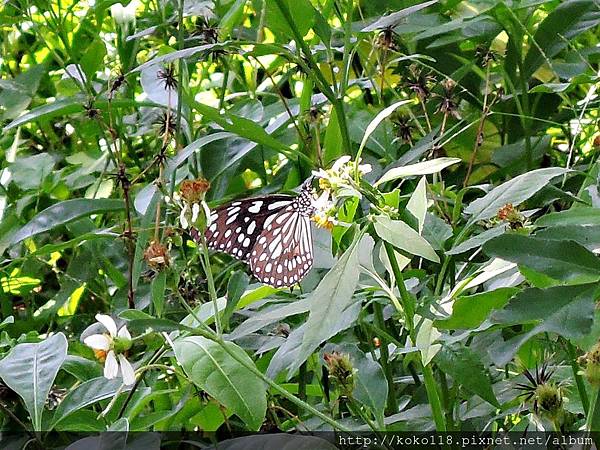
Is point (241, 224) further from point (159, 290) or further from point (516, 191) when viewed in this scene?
point (516, 191)

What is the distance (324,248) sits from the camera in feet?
2.22

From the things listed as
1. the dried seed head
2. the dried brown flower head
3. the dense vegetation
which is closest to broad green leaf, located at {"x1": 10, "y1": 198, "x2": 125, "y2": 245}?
the dense vegetation

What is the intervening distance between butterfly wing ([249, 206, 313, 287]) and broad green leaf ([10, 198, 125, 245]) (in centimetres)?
22

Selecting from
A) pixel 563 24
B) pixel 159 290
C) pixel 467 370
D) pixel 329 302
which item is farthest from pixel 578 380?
pixel 563 24

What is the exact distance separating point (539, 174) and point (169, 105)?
1.30 ft

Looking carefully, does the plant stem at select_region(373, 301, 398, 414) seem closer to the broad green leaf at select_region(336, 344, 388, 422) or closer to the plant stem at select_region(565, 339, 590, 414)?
the broad green leaf at select_region(336, 344, 388, 422)

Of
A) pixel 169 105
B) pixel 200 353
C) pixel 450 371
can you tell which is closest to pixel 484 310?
pixel 450 371

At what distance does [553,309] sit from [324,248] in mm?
256

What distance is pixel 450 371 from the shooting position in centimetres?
52

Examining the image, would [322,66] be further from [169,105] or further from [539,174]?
[539,174]

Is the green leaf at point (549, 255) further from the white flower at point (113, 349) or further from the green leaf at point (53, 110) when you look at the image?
the green leaf at point (53, 110)

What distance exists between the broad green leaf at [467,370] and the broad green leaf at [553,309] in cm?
7

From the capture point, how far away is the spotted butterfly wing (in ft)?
2.24

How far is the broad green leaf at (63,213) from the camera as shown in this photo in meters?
0.90
